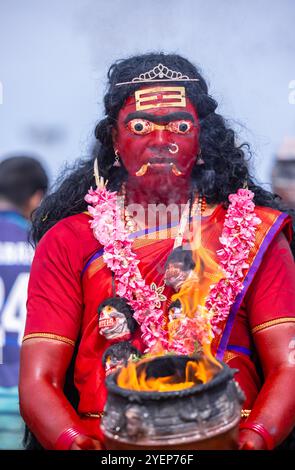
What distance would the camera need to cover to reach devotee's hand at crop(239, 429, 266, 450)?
10.4 ft

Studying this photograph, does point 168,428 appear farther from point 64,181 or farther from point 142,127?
point 64,181

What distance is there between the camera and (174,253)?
12.0 ft

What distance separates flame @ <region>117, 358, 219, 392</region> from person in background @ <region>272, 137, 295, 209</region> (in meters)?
2.03

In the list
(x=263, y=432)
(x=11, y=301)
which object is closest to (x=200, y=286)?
(x=263, y=432)

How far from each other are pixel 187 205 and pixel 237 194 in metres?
0.22

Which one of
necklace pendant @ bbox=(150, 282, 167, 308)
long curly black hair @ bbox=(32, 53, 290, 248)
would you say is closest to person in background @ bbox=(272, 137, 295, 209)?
long curly black hair @ bbox=(32, 53, 290, 248)

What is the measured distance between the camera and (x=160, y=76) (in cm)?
374

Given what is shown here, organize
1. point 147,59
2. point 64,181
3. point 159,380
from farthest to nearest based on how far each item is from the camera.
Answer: point 64,181, point 147,59, point 159,380

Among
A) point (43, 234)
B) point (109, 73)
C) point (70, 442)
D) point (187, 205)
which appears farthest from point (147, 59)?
point (70, 442)

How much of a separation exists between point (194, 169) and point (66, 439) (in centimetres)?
130

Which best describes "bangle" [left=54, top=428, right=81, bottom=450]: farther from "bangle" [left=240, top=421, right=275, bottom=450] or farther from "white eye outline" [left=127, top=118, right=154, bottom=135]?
"white eye outline" [left=127, top=118, right=154, bottom=135]

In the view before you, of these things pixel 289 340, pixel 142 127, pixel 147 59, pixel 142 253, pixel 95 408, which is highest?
pixel 147 59

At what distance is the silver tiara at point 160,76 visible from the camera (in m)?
3.74

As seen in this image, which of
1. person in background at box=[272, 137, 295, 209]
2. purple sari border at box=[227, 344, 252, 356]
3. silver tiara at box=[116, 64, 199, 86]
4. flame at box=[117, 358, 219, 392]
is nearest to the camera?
flame at box=[117, 358, 219, 392]
